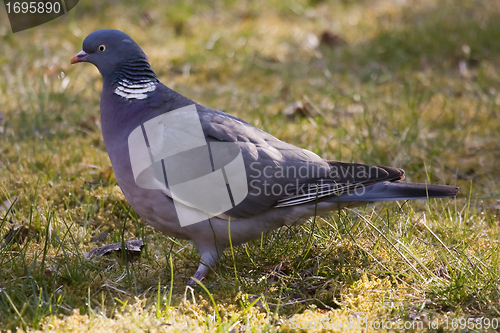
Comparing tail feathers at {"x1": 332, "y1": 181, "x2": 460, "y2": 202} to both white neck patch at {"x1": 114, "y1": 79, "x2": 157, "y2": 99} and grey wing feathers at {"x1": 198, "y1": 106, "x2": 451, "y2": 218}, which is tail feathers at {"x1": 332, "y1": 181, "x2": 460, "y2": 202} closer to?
grey wing feathers at {"x1": 198, "y1": 106, "x2": 451, "y2": 218}

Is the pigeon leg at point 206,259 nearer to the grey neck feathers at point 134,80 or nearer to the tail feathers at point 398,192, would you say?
the tail feathers at point 398,192

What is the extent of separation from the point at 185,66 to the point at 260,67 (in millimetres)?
876

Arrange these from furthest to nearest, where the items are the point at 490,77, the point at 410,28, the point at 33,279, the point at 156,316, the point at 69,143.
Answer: the point at 410,28 < the point at 490,77 < the point at 69,143 < the point at 33,279 < the point at 156,316

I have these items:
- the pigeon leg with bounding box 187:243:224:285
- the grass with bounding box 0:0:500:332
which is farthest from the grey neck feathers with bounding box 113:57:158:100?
the pigeon leg with bounding box 187:243:224:285

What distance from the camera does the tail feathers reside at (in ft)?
8.66

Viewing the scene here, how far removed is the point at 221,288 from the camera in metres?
2.47

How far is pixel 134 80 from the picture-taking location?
297 cm

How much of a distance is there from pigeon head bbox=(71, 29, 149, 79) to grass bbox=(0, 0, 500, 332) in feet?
2.86

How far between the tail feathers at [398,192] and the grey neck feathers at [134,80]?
1.29 meters

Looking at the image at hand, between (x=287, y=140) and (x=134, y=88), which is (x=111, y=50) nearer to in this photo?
(x=134, y=88)

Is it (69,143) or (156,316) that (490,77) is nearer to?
(69,143)

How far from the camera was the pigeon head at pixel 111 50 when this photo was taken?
9.87 feet

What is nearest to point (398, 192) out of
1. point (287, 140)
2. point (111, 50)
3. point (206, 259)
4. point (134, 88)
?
point (206, 259)

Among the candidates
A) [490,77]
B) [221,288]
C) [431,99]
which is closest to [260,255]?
[221,288]
